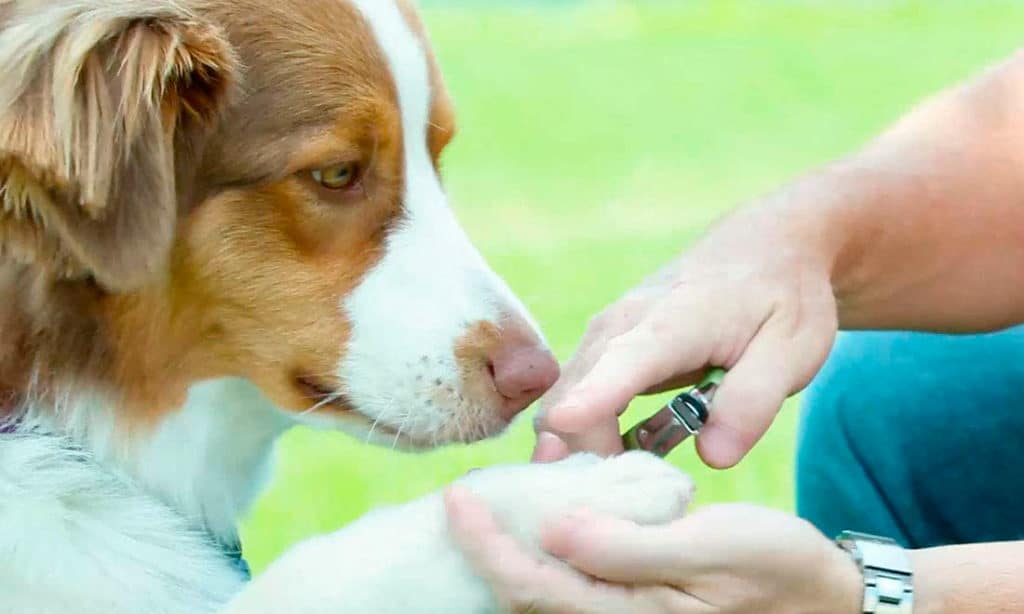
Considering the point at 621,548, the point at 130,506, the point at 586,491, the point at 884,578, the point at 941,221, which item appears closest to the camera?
the point at 621,548

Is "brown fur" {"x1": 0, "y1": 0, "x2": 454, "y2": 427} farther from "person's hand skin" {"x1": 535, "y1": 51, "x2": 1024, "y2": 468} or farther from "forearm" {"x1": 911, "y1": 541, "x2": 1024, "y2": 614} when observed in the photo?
"forearm" {"x1": 911, "y1": 541, "x2": 1024, "y2": 614}

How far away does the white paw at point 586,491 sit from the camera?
195cm

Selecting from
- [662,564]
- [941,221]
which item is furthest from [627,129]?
[662,564]

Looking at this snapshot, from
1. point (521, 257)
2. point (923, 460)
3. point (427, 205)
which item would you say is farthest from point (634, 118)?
point (427, 205)

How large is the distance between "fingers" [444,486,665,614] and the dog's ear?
0.59 m

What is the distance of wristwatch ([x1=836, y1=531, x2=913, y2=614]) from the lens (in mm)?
2061

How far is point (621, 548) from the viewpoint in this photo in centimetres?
185

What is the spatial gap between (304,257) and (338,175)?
0.13 meters

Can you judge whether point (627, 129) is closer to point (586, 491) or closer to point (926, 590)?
point (926, 590)

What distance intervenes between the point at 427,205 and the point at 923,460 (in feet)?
3.95

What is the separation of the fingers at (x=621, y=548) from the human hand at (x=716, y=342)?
20cm

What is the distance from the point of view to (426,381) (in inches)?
89.9

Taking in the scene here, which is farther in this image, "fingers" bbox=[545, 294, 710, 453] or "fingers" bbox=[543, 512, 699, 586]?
"fingers" bbox=[545, 294, 710, 453]

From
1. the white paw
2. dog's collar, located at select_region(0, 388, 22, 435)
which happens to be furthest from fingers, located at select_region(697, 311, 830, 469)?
dog's collar, located at select_region(0, 388, 22, 435)
